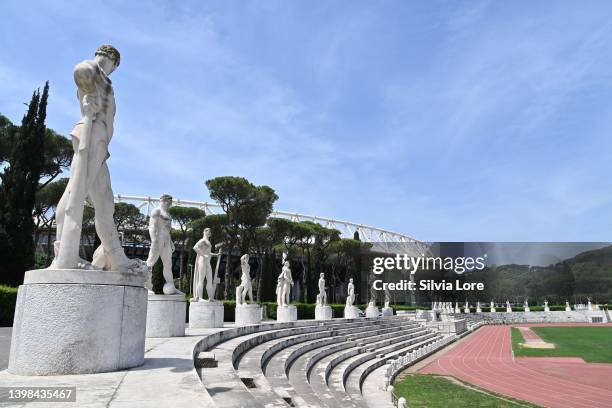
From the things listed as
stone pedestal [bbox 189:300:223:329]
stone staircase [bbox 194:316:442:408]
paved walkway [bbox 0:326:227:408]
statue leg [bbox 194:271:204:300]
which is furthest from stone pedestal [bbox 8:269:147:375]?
statue leg [bbox 194:271:204:300]

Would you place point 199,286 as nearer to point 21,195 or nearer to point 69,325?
point 69,325

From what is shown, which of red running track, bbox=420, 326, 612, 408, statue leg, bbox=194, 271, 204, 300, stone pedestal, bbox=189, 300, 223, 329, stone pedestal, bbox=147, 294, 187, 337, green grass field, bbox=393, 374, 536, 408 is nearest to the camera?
stone pedestal, bbox=147, 294, 187, 337

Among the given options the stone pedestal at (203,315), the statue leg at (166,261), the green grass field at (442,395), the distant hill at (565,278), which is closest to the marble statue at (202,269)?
the stone pedestal at (203,315)

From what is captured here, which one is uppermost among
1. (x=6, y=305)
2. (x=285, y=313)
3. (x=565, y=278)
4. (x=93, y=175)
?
(x=565, y=278)

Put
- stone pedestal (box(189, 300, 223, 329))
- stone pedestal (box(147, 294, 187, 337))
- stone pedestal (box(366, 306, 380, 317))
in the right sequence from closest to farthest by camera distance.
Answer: stone pedestal (box(147, 294, 187, 337)) < stone pedestal (box(189, 300, 223, 329)) < stone pedestal (box(366, 306, 380, 317))

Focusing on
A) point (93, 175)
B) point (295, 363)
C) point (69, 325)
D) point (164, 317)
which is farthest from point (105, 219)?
point (295, 363)

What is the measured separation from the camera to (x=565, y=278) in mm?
76625

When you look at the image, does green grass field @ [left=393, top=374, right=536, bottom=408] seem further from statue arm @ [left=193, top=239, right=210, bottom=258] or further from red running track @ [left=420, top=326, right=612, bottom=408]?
statue arm @ [left=193, top=239, right=210, bottom=258]

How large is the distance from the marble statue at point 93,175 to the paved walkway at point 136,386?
110 cm

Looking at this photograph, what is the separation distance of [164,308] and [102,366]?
14.5 ft

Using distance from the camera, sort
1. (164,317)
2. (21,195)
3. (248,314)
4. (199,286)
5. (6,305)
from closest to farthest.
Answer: (164,317) → (199,286) → (6,305) → (248,314) → (21,195)

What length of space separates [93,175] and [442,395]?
399 inches

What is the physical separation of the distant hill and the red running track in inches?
2370

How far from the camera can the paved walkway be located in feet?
10.0
